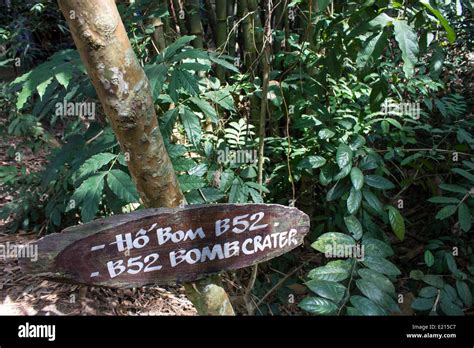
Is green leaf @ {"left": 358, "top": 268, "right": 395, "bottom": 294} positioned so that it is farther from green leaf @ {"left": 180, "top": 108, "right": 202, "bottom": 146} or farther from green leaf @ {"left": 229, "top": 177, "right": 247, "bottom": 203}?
green leaf @ {"left": 180, "top": 108, "right": 202, "bottom": 146}

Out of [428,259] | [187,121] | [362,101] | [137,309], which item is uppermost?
[187,121]

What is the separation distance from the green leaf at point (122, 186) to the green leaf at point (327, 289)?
57 centimetres

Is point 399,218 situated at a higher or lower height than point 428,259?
higher

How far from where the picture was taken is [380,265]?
4.68 feet

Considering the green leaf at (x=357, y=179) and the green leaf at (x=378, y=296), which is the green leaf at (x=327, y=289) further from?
the green leaf at (x=357, y=179)

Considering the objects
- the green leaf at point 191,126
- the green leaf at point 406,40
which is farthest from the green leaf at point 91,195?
the green leaf at point 406,40

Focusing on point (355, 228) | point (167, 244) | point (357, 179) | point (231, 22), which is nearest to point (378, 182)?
point (357, 179)

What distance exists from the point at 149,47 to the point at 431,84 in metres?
1.29

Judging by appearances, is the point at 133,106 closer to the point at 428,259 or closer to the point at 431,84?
the point at 428,259

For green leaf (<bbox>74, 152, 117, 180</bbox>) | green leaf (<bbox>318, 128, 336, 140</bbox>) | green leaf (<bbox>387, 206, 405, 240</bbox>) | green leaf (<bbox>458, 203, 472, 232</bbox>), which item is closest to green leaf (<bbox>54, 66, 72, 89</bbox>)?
green leaf (<bbox>74, 152, 117, 180</bbox>)

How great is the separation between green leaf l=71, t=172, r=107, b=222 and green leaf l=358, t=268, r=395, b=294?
0.81m

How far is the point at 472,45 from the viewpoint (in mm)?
3074

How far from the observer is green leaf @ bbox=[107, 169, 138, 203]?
1.29 m
